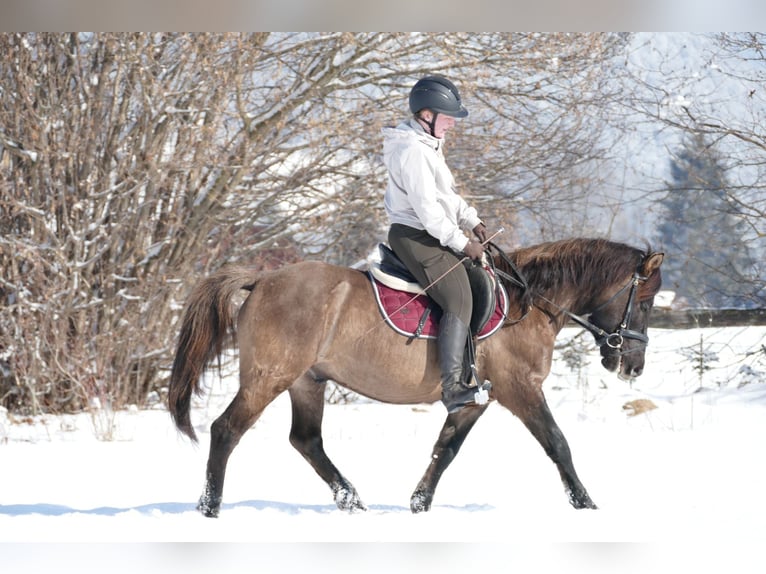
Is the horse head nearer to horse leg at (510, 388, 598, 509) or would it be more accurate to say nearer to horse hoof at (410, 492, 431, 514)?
horse leg at (510, 388, 598, 509)

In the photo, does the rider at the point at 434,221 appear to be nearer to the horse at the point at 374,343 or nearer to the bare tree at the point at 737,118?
the horse at the point at 374,343

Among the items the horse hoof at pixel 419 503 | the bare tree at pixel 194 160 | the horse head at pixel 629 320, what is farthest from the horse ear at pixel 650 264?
the bare tree at pixel 194 160

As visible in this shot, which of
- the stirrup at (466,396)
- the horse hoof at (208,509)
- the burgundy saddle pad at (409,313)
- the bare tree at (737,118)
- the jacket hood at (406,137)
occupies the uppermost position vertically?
the bare tree at (737,118)

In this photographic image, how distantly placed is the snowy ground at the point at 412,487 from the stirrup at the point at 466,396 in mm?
577

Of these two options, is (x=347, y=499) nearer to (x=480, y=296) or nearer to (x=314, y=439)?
(x=314, y=439)

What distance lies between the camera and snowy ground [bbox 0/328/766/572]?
4242 mm

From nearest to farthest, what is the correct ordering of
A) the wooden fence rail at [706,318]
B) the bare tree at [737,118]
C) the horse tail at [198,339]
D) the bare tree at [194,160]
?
the horse tail at [198,339] < the bare tree at [194,160] < the bare tree at [737,118] < the wooden fence rail at [706,318]

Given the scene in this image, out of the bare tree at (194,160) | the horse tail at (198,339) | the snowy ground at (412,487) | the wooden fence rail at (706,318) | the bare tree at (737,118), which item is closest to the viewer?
the snowy ground at (412,487)

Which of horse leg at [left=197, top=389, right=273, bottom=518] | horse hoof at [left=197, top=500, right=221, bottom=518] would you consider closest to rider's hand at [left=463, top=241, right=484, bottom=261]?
horse leg at [left=197, top=389, right=273, bottom=518]

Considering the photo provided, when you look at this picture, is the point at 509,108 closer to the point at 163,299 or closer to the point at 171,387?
the point at 163,299

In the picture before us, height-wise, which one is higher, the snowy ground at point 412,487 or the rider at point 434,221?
the rider at point 434,221

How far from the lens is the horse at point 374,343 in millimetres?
4738

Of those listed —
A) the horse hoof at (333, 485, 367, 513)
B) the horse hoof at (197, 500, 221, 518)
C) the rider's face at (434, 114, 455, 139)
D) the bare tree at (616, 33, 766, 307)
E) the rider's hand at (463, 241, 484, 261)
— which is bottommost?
the horse hoof at (197, 500, 221, 518)

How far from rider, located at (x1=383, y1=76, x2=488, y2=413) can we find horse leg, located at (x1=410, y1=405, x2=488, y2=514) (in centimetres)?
28
